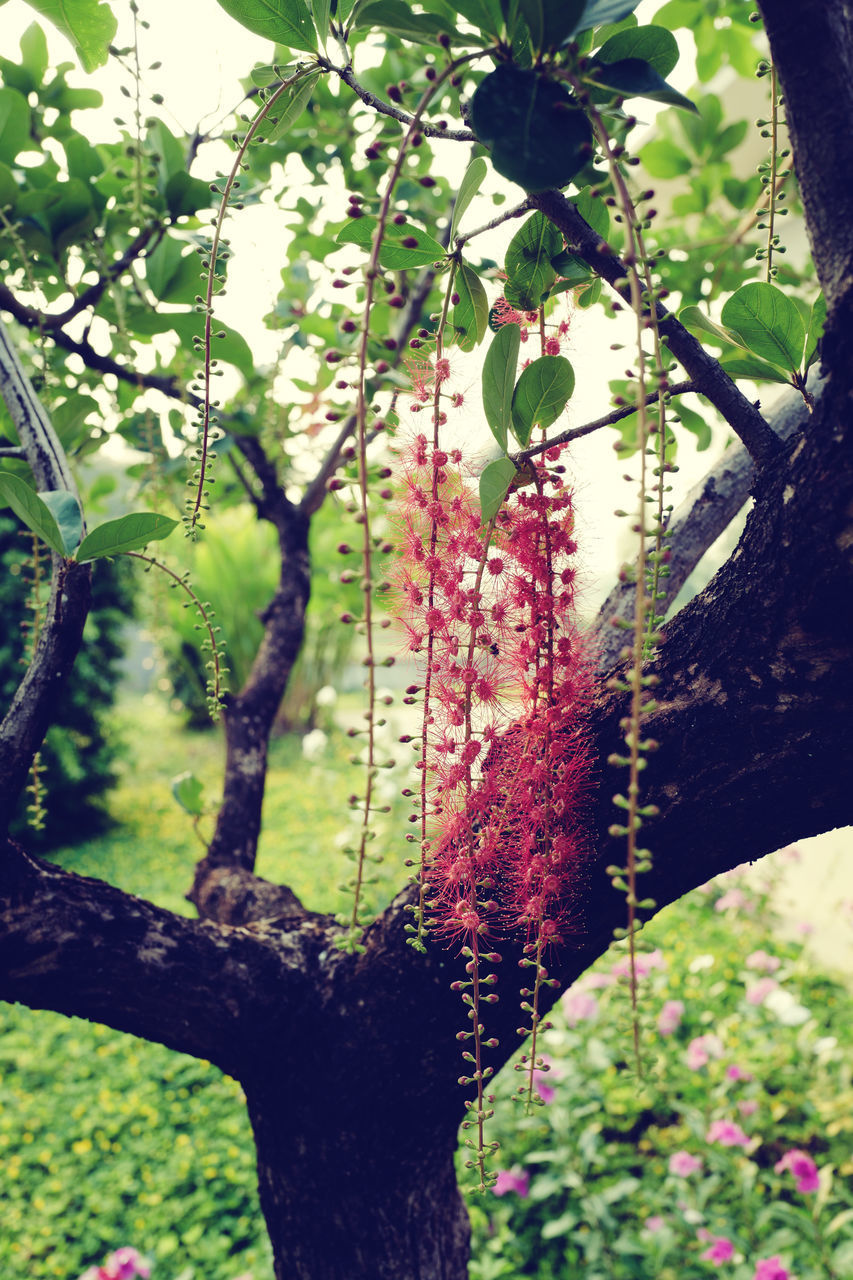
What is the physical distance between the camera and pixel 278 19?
2.03ft

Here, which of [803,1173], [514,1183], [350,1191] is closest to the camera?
[350,1191]

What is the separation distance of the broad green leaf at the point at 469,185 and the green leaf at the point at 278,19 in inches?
5.9

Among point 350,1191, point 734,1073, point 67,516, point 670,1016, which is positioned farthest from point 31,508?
point 670,1016

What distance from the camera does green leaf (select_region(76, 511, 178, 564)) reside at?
2.58ft

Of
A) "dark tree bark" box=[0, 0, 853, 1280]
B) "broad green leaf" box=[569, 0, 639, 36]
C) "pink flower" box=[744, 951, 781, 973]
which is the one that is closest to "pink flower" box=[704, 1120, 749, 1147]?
"pink flower" box=[744, 951, 781, 973]

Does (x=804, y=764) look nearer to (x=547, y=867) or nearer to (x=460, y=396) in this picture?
(x=547, y=867)

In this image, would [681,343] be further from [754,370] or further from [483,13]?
[483,13]

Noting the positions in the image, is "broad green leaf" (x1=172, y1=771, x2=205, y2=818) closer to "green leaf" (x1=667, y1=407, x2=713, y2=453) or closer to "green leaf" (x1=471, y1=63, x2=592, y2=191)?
"green leaf" (x1=667, y1=407, x2=713, y2=453)

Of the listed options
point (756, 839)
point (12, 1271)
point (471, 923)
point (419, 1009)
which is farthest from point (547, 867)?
point (12, 1271)

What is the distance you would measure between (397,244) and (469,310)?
99 millimetres

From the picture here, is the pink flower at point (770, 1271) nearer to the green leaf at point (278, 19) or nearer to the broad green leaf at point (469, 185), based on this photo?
the broad green leaf at point (469, 185)

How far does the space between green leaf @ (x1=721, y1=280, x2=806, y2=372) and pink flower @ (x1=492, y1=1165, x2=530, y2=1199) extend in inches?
77.8

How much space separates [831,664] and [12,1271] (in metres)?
2.32

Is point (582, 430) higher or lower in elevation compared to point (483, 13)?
lower
